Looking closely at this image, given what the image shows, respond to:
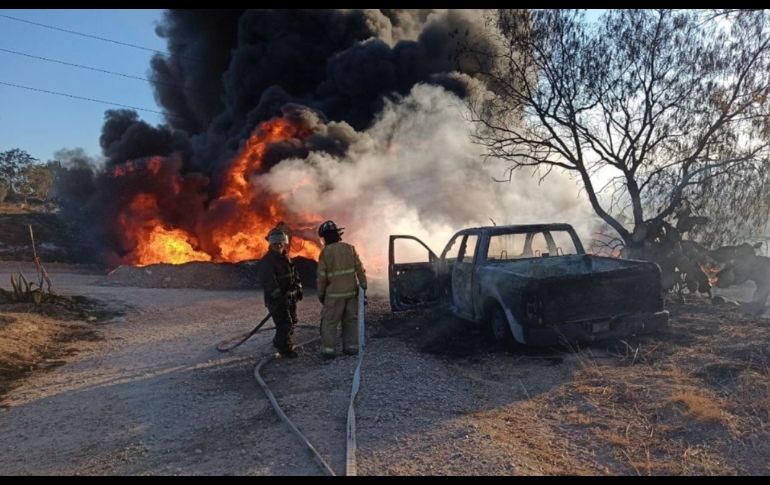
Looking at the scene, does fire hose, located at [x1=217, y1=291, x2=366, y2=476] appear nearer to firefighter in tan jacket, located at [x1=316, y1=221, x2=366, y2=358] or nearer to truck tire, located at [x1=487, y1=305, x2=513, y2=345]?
firefighter in tan jacket, located at [x1=316, y1=221, x2=366, y2=358]

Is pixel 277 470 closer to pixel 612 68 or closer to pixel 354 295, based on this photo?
pixel 354 295

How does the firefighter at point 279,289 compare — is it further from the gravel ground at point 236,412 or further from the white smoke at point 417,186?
the white smoke at point 417,186

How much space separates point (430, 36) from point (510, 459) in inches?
1053

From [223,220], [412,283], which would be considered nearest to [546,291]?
[412,283]

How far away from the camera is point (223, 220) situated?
71.1 ft

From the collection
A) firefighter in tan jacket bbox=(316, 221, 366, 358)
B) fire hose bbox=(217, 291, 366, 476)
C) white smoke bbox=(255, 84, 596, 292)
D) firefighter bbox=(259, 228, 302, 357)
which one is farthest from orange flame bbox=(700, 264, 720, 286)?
firefighter bbox=(259, 228, 302, 357)

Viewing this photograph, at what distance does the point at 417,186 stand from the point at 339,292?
44.7 feet

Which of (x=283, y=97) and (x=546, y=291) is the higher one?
(x=283, y=97)

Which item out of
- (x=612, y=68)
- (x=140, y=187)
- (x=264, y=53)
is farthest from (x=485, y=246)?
(x=264, y=53)

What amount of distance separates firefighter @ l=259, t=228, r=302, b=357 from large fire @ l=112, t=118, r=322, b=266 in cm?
1196

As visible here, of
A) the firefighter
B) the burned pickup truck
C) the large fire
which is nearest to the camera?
the burned pickup truck

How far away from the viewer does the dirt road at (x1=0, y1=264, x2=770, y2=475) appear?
3826 mm

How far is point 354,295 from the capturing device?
7316 millimetres

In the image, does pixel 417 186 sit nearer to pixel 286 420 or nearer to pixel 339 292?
pixel 339 292
